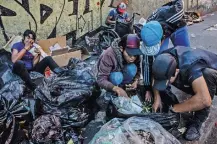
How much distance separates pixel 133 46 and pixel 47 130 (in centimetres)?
114

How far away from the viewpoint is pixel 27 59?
14.5 ft

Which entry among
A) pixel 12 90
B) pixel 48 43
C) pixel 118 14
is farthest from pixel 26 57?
pixel 118 14

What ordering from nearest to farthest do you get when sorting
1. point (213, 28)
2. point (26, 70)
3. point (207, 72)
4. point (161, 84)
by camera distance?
1. point (161, 84)
2. point (207, 72)
3. point (26, 70)
4. point (213, 28)

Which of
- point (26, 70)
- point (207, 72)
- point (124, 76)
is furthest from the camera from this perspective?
point (26, 70)

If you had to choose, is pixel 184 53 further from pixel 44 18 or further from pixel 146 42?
pixel 44 18

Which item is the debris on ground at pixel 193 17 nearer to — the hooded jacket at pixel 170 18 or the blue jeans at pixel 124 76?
the hooded jacket at pixel 170 18

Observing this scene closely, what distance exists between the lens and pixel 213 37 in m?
7.57

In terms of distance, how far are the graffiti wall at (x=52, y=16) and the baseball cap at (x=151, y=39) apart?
266cm

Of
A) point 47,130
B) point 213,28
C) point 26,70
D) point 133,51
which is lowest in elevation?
point 213,28

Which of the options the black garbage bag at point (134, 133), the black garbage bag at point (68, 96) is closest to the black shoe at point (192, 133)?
the black garbage bag at point (134, 133)

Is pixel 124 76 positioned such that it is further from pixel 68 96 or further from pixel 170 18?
pixel 170 18

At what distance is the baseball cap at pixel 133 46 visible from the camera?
326cm

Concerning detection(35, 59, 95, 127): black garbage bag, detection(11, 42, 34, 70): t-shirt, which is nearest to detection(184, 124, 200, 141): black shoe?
detection(35, 59, 95, 127): black garbage bag

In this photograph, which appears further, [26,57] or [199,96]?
[26,57]
